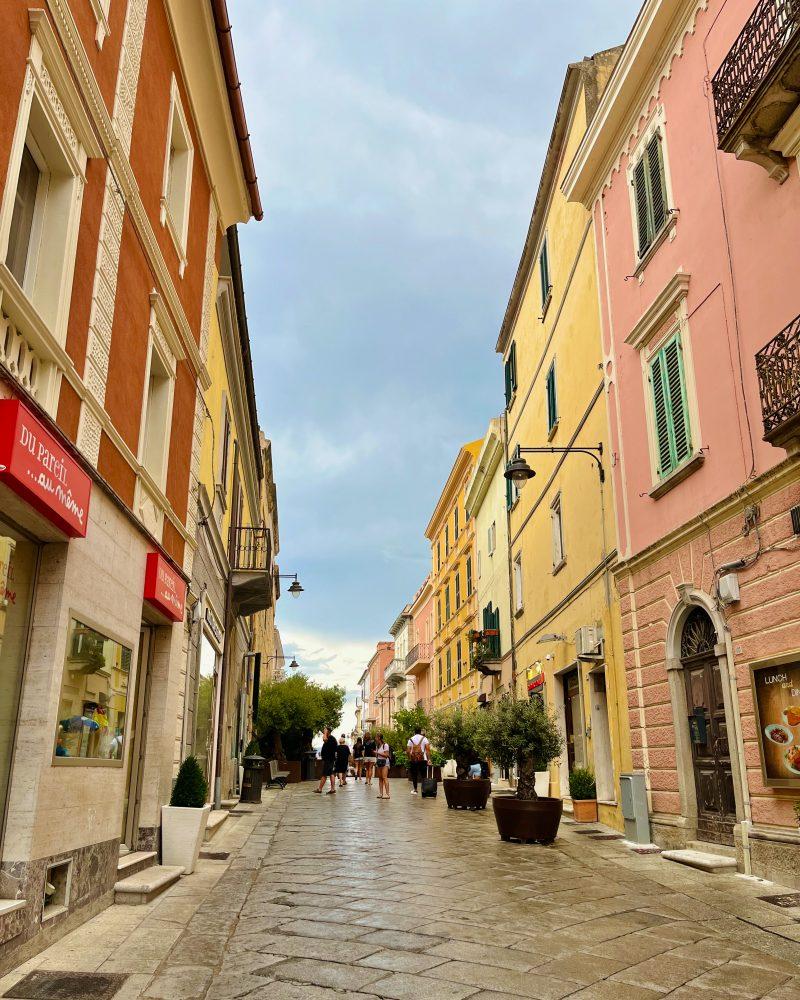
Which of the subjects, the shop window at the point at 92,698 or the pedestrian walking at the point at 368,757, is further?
the pedestrian walking at the point at 368,757

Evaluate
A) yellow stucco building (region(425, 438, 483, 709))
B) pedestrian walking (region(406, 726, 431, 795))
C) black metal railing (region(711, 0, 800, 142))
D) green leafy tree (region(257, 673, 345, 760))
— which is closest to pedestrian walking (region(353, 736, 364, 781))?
green leafy tree (region(257, 673, 345, 760))

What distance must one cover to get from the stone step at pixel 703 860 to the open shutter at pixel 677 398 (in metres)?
4.47

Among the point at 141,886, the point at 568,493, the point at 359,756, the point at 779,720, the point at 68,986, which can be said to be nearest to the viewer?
the point at 68,986

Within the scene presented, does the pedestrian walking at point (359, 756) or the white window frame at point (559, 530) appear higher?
the white window frame at point (559, 530)

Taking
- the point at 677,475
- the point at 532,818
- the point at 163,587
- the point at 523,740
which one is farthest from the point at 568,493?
the point at 163,587

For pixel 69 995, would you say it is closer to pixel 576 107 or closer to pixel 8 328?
pixel 8 328

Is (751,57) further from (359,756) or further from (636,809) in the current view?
(359,756)

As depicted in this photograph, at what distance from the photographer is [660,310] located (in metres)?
11.1

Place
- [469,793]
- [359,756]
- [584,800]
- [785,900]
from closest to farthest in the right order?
[785,900], [584,800], [469,793], [359,756]

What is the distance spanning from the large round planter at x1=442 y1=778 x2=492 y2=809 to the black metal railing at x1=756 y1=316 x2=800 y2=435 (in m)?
11.3

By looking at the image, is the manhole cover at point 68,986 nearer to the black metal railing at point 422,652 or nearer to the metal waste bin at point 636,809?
the metal waste bin at point 636,809

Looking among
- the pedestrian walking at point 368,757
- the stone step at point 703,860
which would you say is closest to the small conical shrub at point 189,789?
the stone step at point 703,860

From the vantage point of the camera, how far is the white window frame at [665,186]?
11.1 metres

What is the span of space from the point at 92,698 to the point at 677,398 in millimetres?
→ 7626
